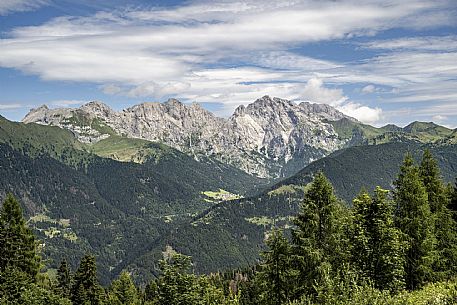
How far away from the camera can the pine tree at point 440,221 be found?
4834cm

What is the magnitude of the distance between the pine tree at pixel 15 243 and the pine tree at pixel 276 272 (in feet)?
113

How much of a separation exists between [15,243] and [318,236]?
41313 millimetres

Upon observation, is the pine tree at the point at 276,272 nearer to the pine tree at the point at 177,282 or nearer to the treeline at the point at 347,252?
the treeline at the point at 347,252

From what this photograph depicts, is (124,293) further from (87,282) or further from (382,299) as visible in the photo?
(382,299)

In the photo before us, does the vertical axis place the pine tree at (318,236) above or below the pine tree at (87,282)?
above

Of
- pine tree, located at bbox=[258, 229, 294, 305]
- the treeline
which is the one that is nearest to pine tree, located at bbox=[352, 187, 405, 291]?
the treeline

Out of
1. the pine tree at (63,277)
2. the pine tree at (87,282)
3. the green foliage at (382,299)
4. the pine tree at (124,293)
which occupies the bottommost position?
the pine tree at (124,293)

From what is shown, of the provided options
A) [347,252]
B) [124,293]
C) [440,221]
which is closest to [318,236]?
[347,252]

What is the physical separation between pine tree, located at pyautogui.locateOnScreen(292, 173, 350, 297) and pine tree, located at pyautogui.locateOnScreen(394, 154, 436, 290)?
7780mm

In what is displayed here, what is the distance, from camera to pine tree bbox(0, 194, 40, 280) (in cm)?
5753

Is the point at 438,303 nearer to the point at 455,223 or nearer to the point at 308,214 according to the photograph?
the point at 308,214

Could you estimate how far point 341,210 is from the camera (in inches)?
1715

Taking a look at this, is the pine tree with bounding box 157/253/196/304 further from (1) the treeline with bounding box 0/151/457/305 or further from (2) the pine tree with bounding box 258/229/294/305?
(2) the pine tree with bounding box 258/229/294/305

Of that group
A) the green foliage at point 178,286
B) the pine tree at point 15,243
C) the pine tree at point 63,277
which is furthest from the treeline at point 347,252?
the pine tree at point 63,277
